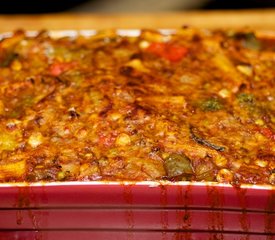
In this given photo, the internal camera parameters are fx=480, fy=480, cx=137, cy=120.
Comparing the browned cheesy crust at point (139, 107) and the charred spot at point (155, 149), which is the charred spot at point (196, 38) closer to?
the browned cheesy crust at point (139, 107)

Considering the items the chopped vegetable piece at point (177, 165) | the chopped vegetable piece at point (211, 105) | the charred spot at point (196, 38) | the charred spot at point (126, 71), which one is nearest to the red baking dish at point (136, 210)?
the chopped vegetable piece at point (177, 165)

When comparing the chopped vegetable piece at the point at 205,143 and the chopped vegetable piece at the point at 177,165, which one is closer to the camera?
the chopped vegetable piece at the point at 177,165

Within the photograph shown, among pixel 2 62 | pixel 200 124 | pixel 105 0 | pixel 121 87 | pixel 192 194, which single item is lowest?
pixel 192 194

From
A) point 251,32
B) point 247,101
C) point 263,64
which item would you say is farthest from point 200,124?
point 251,32

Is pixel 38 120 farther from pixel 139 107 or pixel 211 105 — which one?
pixel 211 105

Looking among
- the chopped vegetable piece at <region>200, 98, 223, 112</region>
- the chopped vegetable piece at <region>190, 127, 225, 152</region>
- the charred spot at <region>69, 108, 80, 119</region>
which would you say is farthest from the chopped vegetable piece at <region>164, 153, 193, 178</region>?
the charred spot at <region>69, 108, 80, 119</region>

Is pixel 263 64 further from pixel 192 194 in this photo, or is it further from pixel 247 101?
pixel 192 194

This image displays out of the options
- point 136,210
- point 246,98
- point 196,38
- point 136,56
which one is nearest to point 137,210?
point 136,210
